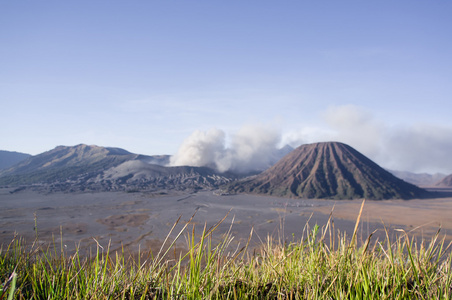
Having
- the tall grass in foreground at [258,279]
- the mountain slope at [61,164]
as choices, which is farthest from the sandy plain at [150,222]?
the mountain slope at [61,164]

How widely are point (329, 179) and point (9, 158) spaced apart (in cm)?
12452

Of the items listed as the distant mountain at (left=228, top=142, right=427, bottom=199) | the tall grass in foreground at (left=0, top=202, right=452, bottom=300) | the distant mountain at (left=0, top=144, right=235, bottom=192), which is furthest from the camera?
the distant mountain at (left=0, top=144, right=235, bottom=192)

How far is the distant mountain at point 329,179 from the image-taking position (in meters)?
47.9

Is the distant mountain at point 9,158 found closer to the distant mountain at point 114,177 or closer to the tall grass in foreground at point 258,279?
the distant mountain at point 114,177

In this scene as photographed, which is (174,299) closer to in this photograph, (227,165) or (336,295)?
(336,295)

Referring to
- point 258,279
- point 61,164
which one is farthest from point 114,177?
point 258,279

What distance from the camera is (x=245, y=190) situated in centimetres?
5041

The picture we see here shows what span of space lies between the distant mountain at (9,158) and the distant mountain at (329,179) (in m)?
104

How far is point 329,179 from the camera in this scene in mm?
53125

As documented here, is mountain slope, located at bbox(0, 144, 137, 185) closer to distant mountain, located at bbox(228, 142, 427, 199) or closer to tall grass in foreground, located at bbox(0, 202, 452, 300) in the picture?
distant mountain, located at bbox(228, 142, 427, 199)

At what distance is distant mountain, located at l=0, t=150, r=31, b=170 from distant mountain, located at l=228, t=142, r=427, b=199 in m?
104

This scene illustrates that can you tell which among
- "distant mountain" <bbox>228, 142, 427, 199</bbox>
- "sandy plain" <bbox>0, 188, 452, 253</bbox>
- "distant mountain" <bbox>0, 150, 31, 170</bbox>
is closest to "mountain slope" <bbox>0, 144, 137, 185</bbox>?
"distant mountain" <bbox>0, 150, 31, 170</bbox>

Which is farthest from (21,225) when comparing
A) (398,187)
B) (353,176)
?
(398,187)

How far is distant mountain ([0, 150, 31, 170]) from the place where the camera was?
109 meters
